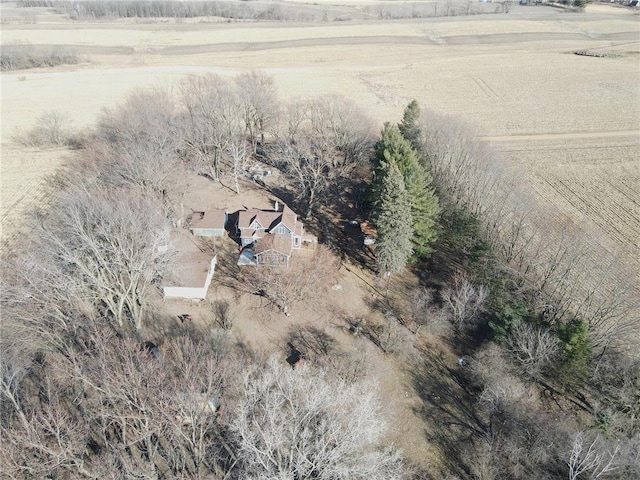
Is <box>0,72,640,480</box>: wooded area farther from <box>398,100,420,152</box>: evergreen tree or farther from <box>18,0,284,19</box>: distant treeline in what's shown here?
<box>18,0,284,19</box>: distant treeline

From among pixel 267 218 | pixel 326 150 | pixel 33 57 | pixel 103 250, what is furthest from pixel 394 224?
pixel 33 57

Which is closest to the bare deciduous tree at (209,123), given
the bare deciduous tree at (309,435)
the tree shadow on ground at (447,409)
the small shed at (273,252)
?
the small shed at (273,252)

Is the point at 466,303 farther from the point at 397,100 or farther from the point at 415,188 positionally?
the point at 397,100

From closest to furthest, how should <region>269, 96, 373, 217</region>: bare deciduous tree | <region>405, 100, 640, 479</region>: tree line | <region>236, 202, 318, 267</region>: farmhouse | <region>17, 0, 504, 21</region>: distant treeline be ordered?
<region>405, 100, 640, 479</region>: tree line → <region>236, 202, 318, 267</region>: farmhouse → <region>269, 96, 373, 217</region>: bare deciduous tree → <region>17, 0, 504, 21</region>: distant treeline

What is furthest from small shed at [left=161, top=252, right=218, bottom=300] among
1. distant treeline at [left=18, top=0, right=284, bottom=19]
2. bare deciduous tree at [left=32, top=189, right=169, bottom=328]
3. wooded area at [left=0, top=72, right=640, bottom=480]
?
distant treeline at [left=18, top=0, right=284, bottom=19]

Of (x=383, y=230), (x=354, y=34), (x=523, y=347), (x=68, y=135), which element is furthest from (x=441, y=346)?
(x=354, y=34)

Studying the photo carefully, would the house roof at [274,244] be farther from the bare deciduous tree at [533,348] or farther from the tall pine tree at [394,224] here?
the bare deciduous tree at [533,348]
